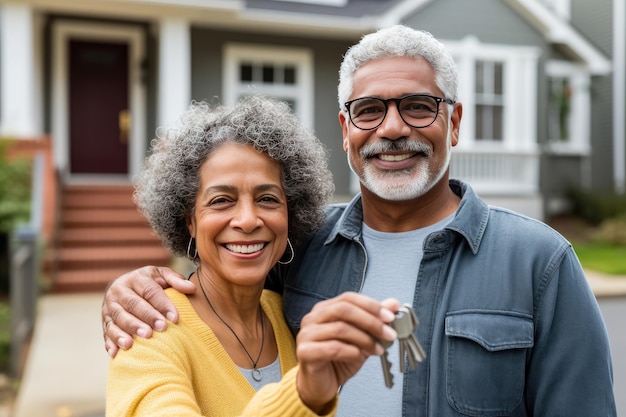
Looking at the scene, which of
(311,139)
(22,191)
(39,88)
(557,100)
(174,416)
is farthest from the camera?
(557,100)

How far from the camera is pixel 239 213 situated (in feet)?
6.19

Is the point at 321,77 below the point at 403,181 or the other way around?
the other way around

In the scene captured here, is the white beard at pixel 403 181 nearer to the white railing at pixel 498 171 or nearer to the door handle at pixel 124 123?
the door handle at pixel 124 123

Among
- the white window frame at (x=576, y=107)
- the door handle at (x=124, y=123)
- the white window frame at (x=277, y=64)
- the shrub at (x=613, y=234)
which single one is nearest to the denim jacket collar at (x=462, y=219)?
the white window frame at (x=277, y=64)

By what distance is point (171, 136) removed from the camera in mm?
2107

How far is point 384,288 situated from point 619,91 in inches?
567

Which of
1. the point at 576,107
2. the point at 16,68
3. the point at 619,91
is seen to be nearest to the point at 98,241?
the point at 16,68

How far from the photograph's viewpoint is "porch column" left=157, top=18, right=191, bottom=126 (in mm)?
9758

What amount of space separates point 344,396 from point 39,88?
32.6 ft

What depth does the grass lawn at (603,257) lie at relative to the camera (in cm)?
909

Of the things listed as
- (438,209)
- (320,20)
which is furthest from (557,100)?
(438,209)

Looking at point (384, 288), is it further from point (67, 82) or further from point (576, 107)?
point (576, 107)

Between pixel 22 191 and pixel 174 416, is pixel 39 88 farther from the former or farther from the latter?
pixel 174 416

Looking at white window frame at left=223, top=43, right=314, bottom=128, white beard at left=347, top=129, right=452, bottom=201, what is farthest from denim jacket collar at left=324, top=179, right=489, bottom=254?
white window frame at left=223, top=43, right=314, bottom=128
